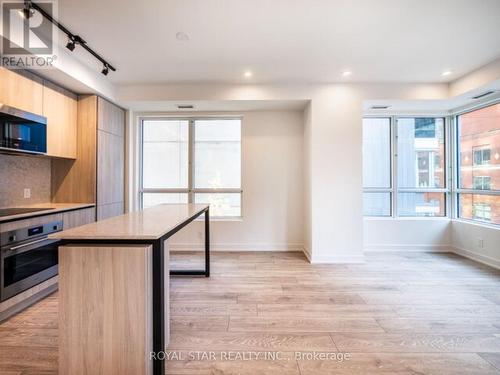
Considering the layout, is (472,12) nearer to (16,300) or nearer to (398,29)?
(398,29)

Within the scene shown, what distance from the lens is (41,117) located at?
2.76m

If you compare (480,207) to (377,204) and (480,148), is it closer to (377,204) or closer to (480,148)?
Result: (480,148)

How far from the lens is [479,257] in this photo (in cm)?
382

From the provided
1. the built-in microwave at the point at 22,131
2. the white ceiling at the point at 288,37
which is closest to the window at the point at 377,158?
the white ceiling at the point at 288,37

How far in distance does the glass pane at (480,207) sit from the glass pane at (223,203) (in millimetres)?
4022

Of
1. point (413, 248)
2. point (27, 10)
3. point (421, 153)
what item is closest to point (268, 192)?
point (413, 248)

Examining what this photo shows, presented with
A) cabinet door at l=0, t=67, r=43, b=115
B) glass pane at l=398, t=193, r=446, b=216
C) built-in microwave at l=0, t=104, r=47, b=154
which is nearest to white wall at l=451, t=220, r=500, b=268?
glass pane at l=398, t=193, r=446, b=216

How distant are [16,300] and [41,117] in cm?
194

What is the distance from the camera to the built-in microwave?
2381 mm

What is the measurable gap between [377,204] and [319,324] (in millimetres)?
3135

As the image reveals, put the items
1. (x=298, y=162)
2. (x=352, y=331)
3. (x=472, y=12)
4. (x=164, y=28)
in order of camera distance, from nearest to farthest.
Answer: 1. (x=352, y=331)
2. (x=472, y=12)
3. (x=164, y=28)
4. (x=298, y=162)

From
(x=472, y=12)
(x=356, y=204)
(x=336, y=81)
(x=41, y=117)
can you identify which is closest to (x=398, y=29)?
(x=472, y=12)

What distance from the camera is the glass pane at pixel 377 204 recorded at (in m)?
4.54

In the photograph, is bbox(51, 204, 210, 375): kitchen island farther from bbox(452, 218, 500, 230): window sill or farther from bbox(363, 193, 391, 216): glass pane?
bbox(452, 218, 500, 230): window sill
